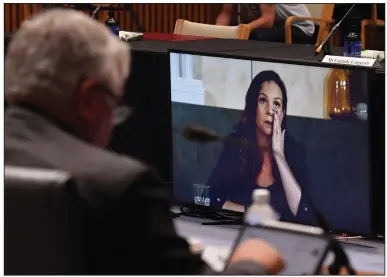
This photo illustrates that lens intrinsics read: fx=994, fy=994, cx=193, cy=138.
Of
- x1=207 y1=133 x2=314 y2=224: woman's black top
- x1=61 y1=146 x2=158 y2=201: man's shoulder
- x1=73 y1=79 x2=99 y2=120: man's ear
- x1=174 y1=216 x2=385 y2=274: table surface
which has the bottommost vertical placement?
x1=174 y1=216 x2=385 y2=274: table surface

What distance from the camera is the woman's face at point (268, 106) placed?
271 cm

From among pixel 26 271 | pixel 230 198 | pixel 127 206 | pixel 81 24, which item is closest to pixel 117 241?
pixel 127 206

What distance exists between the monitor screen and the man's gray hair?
1206 millimetres

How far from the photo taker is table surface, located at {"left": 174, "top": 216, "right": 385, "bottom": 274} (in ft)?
8.58

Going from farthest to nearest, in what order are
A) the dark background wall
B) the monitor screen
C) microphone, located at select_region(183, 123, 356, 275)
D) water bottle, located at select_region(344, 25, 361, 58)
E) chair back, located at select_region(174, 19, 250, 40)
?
the dark background wall → chair back, located at select_region(174, 19, 250, 40) → water bottle, located at select_region(344, 25, 361, 58) → the monitor screen → microphone, located at select_region(183, 123, 356, 275)

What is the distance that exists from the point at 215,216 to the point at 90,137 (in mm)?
1641

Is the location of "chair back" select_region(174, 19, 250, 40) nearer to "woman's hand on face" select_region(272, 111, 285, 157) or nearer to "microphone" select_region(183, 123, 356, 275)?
"woman's hand on face" select_region(272, 111, 285, 157)

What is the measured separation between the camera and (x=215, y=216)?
3.07 metres

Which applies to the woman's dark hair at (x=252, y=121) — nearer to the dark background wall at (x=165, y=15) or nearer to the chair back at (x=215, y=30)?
the chair back at (x=215, y=30)

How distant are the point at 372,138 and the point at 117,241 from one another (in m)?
1.33

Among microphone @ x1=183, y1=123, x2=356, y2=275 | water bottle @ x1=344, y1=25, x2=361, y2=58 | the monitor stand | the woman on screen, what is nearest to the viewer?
microphone @ x1=183, y1=123, x2=356, y2=275

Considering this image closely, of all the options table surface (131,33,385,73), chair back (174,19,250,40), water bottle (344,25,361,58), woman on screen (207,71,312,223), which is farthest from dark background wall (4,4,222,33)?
woman on screen (207,71,312,223)

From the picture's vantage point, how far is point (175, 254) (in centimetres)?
145

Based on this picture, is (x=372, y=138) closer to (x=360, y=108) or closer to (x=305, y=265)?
(x=360, y=108)
